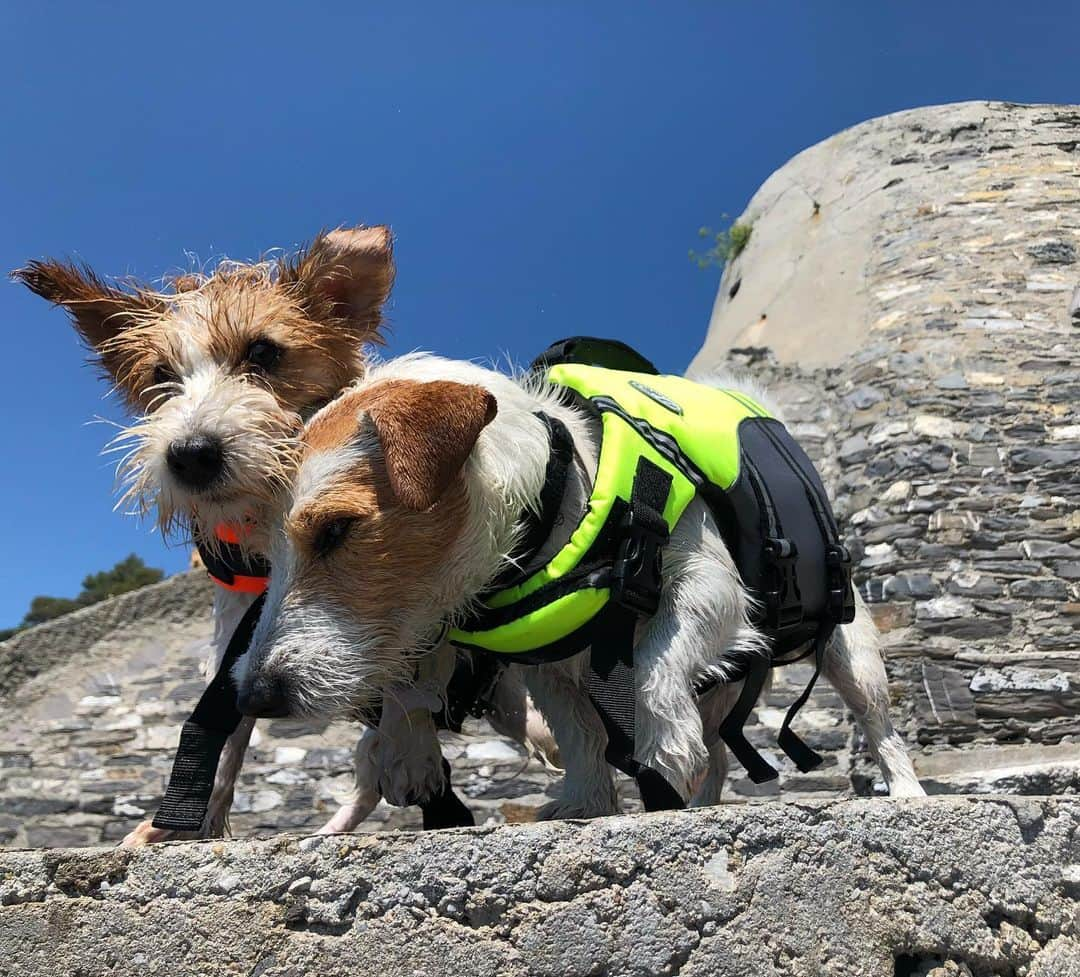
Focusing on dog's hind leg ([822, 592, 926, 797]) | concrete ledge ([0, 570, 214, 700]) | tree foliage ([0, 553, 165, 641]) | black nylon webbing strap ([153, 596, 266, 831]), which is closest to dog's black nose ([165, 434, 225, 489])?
black nylon webbing strap ([153, 596, 266, 831])

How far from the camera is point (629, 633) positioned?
2.04m

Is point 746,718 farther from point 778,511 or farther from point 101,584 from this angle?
point 101,584

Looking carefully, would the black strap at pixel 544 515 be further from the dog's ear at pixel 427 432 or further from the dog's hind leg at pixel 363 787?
the dog's hind leg at pixel 363 787

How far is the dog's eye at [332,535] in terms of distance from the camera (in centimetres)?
193

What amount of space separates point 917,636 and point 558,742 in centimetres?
323

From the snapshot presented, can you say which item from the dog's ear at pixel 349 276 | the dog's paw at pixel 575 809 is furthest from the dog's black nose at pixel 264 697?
the dog's ear at pixel 349 276


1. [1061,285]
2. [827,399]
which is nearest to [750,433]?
[827,399]

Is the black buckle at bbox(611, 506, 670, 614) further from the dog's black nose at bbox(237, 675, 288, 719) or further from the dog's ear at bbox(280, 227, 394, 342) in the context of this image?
the dog's ear at bbox(280, 227, 394, 342)

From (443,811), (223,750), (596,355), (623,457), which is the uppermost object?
(596,355)

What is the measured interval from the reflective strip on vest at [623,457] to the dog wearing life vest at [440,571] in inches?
3.0

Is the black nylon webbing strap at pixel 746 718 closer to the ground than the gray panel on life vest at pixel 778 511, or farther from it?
closer to the ground

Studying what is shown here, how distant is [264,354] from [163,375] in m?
0.26

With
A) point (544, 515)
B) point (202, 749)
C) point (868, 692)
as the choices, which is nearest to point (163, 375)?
point (202, 749)

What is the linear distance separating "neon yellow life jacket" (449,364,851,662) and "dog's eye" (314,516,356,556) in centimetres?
36
